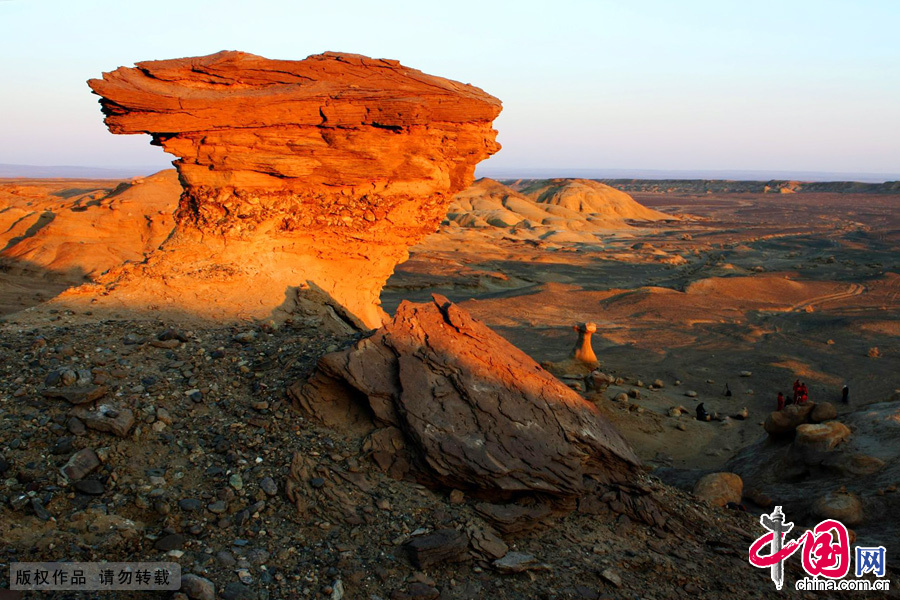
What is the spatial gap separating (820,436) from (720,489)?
90.0 inches

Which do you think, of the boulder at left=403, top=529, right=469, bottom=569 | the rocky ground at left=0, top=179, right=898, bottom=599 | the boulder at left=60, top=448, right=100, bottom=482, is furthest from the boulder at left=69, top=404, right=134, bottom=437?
the boulder at left=403, top=529, right=469, bottom=569

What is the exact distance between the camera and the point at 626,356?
18969 millimetres

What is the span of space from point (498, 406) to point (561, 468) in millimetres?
808

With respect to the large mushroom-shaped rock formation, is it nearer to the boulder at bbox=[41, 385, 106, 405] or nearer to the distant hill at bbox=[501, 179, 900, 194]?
the boulder at bbox=[41, 385, 106, 405]

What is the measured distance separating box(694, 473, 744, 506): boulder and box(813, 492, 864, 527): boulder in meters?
0.95

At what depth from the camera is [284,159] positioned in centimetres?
933

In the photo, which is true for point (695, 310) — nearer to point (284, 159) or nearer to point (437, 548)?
point (284, 159)

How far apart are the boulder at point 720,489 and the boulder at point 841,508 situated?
37.4 inches

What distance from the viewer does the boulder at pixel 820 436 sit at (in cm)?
941

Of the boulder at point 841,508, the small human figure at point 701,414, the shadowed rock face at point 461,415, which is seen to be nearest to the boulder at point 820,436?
the boulder at point 841,508

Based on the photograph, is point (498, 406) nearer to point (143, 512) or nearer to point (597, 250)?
point (143, 512)

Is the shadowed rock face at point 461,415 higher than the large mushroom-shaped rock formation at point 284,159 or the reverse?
the reverse

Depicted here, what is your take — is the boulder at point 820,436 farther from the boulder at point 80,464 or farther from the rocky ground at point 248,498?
the boulder at point 80,464

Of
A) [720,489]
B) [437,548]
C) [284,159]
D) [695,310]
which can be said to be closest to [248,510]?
[437,548]
